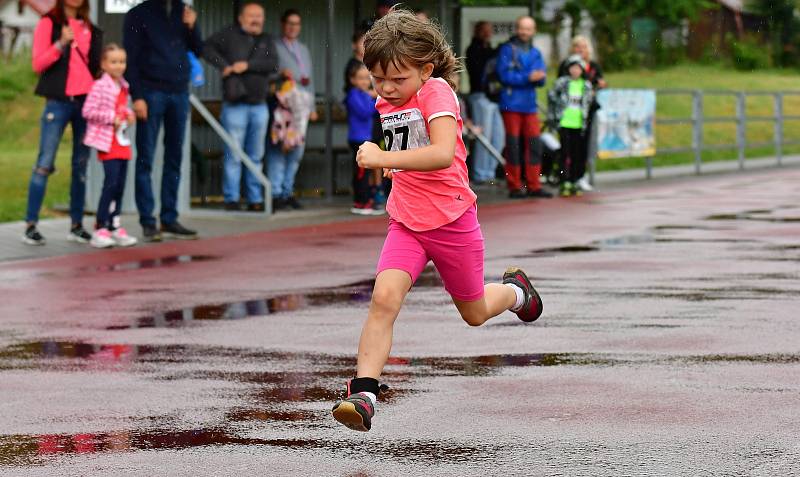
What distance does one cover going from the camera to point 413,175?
722cm

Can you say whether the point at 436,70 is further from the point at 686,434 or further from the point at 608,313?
the point at 608,313

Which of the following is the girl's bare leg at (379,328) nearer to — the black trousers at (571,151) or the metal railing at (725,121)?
the black trousers at (571,151)

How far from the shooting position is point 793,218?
1836 cm

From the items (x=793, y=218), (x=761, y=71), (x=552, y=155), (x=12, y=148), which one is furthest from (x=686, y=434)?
(x=761, y=71)

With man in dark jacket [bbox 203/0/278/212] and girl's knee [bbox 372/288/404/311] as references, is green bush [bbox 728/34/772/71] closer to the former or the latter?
man in dark jacket [bbox 203/0/278/212]

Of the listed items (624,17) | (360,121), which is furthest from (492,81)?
(624,17)

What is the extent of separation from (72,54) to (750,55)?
58.2 metres

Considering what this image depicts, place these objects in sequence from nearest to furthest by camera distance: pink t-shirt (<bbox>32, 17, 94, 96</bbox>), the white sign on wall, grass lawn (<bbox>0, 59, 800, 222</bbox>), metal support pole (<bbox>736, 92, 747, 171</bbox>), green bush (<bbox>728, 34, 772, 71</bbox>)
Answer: pink t-shirt (<bbox>32, 17, 94, 96</bbox>) → the white sign on wall → grass lawn (<bbox>0, 59, 800, 222</bbox>) → metal support pole (<bbox>736, 92, 747, 171</bbox>) → green bush (<bbox>728, 34, 772, 71</bbox>)

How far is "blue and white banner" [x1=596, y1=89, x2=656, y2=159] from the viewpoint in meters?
24.9

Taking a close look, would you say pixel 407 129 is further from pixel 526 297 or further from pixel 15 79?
pixel 15 79

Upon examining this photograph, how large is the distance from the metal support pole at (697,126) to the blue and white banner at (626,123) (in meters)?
2.49

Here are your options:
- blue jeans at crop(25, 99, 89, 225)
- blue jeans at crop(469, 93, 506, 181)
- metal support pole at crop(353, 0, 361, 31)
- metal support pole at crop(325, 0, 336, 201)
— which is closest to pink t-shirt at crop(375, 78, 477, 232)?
blue jeans at crop(25, 99, 89, 225)

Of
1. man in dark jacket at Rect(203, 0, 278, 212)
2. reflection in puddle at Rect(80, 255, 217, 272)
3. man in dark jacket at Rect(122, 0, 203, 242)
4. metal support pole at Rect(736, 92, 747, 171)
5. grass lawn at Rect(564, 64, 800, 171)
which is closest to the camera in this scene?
reflection in puddle at Rect(80, 255, 217, 272)

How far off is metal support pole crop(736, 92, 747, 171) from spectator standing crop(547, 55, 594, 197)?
375 inches
